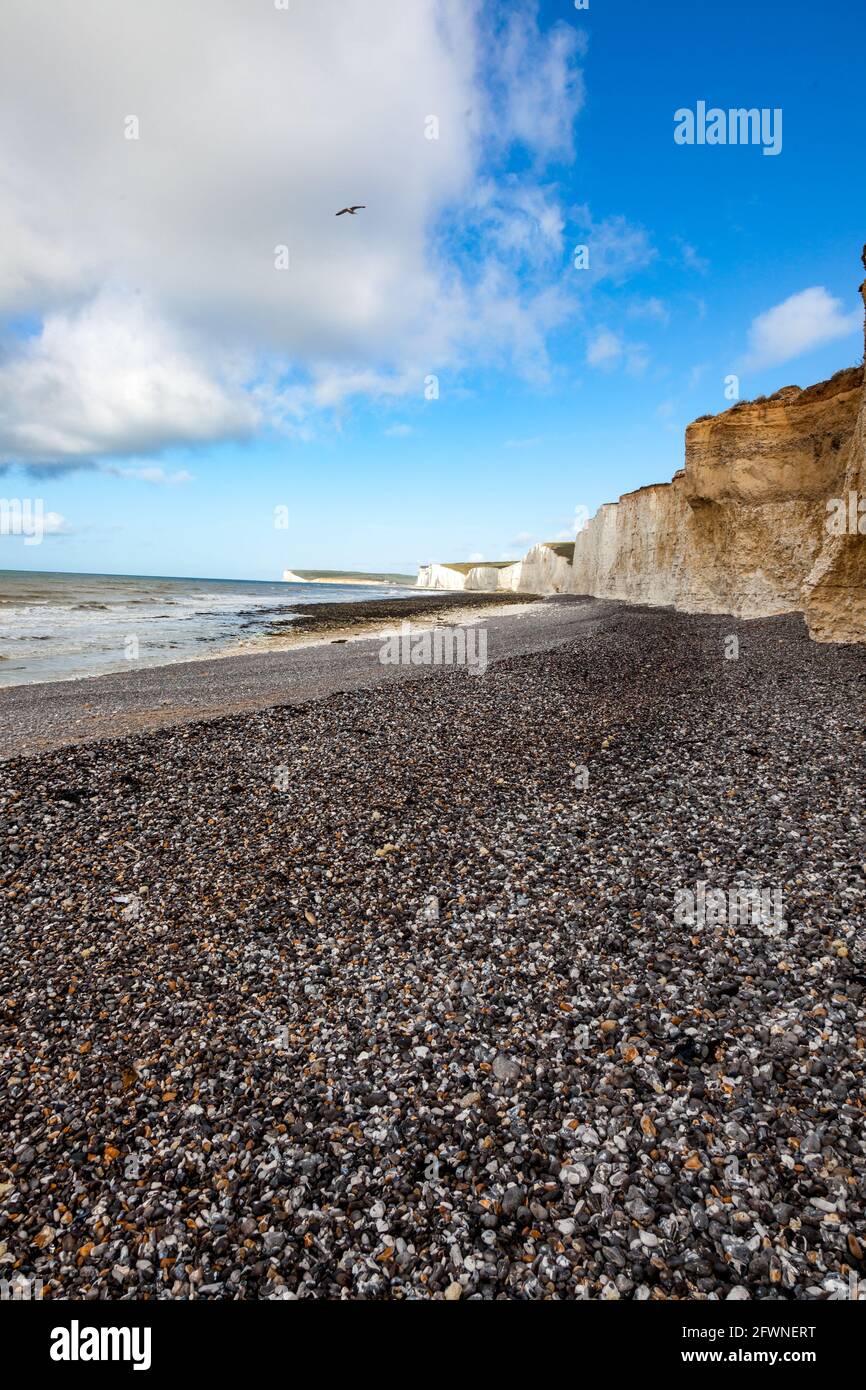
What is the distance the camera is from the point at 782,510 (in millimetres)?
28578

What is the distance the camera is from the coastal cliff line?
17703mm

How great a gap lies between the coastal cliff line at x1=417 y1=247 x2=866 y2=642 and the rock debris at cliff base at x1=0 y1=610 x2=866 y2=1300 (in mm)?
11023

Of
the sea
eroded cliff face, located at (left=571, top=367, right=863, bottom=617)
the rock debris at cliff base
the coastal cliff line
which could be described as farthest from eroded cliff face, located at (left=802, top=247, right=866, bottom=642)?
the sea

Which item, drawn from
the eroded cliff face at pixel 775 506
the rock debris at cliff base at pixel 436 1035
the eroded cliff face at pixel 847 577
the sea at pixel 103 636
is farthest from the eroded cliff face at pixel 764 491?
the sea at pixel 103 636

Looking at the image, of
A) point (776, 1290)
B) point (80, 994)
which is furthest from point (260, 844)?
point (776, 1290)

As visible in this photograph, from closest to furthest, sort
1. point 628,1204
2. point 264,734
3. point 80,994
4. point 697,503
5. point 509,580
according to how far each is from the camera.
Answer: point 628,1204
point 80,994
point 264,734
point 697,503
point 509,580

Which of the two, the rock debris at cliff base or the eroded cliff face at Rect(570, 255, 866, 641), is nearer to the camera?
the rock debris at cliff base

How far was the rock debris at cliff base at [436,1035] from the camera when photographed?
11.0ft

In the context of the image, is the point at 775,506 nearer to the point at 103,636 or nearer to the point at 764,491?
the point at 764,491

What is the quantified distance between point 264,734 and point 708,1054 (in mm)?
9934

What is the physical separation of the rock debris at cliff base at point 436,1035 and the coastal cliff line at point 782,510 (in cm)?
1102

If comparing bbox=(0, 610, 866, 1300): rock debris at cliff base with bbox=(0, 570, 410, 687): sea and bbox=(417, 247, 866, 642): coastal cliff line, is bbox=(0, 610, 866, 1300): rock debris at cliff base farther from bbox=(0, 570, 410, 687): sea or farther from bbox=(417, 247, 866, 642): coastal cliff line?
bbox=(0, 570, 410, 687): sea
